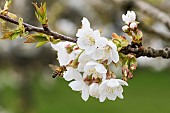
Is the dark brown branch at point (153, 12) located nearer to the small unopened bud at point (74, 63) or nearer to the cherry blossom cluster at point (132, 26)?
the cherry blossom cluster at point (132, 26)

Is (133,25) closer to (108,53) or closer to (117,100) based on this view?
(108,53)

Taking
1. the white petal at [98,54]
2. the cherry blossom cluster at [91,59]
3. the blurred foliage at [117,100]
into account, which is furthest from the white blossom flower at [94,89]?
the blurred foliage at [117,100]

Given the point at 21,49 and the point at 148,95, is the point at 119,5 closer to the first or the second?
the point at 21,49

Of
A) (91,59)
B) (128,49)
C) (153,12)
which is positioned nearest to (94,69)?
(91,59)

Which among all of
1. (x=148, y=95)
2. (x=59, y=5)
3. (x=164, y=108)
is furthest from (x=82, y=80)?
(x=148, y=95)

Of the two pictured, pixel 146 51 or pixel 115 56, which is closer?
pixel 115 56

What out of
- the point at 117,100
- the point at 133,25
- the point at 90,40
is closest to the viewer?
the point at 90,40

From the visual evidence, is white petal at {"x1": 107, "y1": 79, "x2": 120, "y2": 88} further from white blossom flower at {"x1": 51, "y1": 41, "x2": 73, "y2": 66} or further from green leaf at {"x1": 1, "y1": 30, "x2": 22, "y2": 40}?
green leaf at {"x1": 1, "y1": 30, "x2": 22, "y2": 40}
